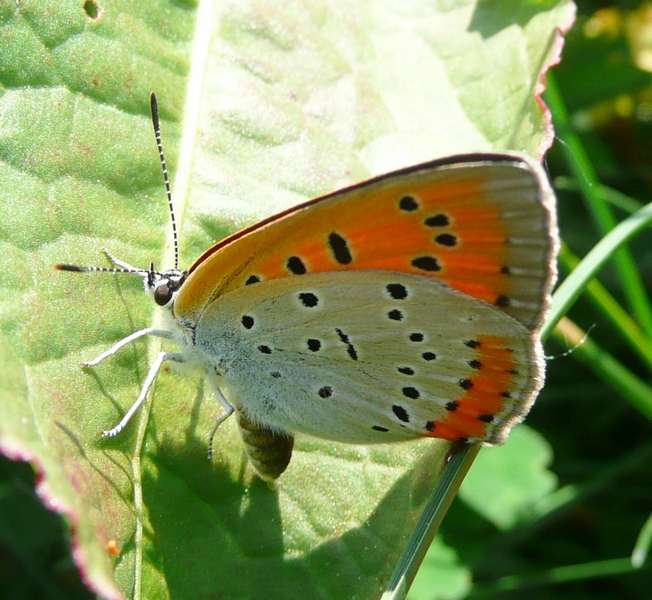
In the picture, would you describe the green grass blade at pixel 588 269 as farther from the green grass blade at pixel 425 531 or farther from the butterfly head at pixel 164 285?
the butterfly head at pixel 164 285

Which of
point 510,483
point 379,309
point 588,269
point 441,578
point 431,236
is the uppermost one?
point 431,236

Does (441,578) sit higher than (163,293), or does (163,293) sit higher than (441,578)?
(163,293)

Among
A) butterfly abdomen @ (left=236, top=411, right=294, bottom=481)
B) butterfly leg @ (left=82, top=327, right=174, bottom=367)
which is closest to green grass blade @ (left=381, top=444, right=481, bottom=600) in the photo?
butterfly abdomen @ (left=236, top=411, right=294, bottom=481)

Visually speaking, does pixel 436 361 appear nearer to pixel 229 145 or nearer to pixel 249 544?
pixel 249 544

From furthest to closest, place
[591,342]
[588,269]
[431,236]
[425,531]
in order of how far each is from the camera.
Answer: [591,342]
[588,269]
[431,236]
[425,531]

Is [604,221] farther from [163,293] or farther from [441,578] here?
[163,293]

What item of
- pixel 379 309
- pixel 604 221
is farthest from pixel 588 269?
pixel 379 309
